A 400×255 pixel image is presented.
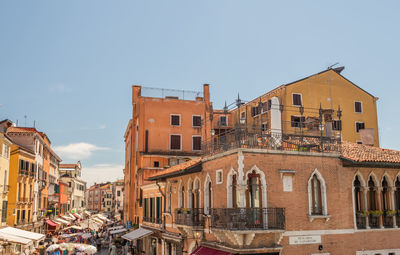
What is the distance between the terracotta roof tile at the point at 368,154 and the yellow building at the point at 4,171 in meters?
25.2

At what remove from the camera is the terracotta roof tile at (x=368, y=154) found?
1647 centimetres

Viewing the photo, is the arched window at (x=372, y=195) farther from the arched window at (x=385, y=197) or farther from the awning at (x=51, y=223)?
the awning at (x=51, y=223)

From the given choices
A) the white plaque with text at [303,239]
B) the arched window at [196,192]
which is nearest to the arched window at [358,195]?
the white plaque with text at [303,239]

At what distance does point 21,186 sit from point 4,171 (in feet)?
15.2

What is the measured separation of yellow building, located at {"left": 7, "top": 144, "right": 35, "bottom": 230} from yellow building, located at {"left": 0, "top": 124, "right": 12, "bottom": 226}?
154cm

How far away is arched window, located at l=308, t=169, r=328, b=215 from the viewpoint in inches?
618

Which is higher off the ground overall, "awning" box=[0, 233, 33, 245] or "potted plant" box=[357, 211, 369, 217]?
"potted plant" box=[357, 211, 369, 217]

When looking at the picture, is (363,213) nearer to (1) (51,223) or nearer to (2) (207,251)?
(2) (207,251)

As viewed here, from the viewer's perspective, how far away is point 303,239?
49.6 feet

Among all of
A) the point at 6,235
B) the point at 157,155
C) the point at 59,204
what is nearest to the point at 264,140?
the point at 6,235

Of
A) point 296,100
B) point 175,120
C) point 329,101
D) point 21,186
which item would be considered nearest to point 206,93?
point 175,120

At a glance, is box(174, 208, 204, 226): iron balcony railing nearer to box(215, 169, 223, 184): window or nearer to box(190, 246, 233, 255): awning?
box(190, 246, 233, 255): awning

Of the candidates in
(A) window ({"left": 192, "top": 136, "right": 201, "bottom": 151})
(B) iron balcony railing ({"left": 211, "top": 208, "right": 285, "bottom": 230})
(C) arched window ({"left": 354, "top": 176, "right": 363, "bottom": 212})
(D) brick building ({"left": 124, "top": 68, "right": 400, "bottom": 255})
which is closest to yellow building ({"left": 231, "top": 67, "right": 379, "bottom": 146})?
(A) window ({"left": 192, "top": 136, "right": 201, "bottom": 151})

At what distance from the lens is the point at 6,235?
76.5 feet
